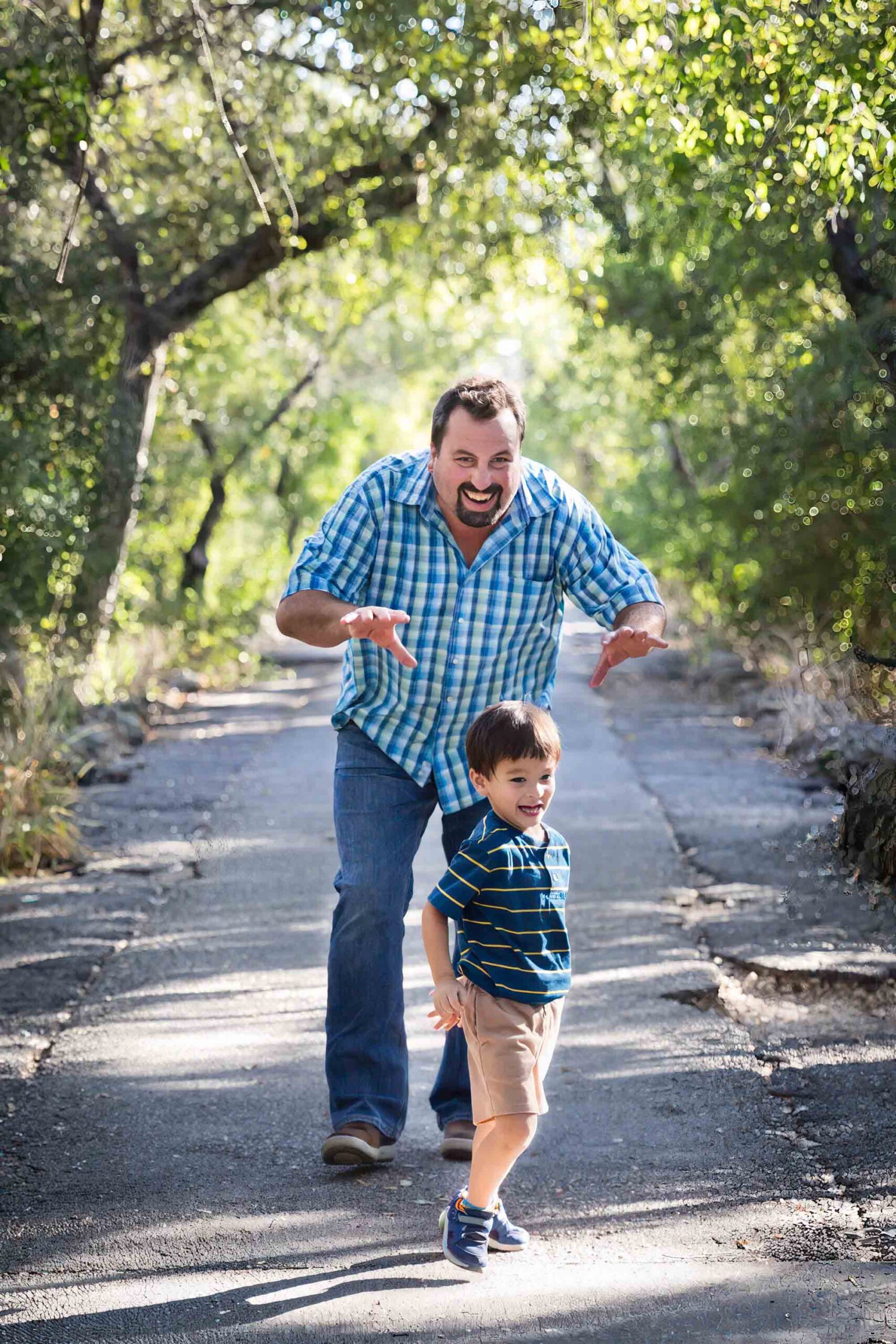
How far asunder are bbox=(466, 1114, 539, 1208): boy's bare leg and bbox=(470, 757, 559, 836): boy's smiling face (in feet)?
2.15

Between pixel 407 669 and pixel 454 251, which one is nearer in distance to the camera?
pixel 407 669

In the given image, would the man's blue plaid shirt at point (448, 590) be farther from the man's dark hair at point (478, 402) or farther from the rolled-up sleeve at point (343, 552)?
the man's dark hair at point (478, 402)

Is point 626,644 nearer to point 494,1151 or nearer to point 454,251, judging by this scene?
point 494,1151

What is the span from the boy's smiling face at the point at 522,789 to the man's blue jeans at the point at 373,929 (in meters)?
0.69

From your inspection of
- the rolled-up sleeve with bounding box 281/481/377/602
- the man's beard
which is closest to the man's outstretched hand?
the man's beard

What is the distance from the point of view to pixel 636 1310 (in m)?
3.41

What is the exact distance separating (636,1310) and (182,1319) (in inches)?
38.2

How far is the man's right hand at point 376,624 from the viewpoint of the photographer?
3.71 m

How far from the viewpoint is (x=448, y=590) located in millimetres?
4180

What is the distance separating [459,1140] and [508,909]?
1.15 m

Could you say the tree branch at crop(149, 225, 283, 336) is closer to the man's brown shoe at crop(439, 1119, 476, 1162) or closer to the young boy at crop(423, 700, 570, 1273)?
the man's brown shoe at crop(439, 1119, 476, 1162)

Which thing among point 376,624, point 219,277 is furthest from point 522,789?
point 219,277

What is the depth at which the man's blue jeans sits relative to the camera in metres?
4.19

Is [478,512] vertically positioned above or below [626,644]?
above
